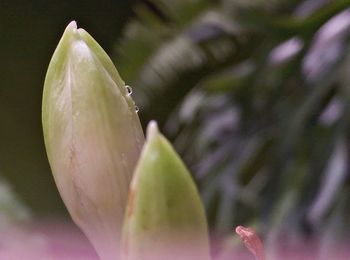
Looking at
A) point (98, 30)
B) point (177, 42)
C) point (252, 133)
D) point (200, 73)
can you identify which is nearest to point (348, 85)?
point (252, 133)

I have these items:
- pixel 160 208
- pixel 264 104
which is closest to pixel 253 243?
pixel 160 208

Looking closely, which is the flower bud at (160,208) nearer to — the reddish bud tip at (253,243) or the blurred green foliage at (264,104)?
the reddish bud tip at (253,243)

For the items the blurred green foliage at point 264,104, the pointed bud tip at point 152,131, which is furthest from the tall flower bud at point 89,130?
the blurred green foliage at point 264,104

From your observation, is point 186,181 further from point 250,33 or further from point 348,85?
point 250,33

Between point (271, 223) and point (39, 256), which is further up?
point (271, 223)

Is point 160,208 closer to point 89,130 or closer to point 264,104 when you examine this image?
point 89,130
